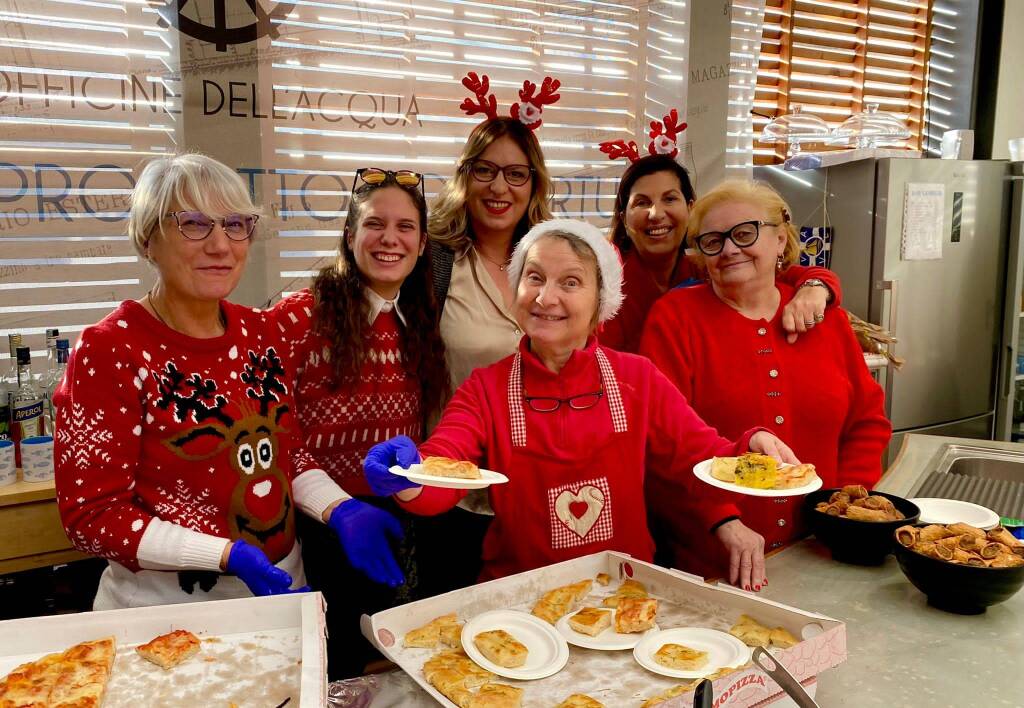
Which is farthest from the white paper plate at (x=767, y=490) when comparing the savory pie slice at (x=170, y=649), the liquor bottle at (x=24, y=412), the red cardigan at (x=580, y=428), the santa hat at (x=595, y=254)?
the liquor bottle at (x=24, y=412)

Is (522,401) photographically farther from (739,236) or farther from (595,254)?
(739,236)

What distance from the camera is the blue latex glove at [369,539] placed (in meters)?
1.72

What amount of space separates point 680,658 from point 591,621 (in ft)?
0.60

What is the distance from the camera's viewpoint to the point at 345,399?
2.14 metres

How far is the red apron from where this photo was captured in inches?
73.1

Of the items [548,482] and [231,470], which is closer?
[231,470]

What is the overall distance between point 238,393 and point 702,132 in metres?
3.88

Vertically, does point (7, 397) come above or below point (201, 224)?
below

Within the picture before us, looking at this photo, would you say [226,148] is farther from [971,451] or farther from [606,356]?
[971,451]

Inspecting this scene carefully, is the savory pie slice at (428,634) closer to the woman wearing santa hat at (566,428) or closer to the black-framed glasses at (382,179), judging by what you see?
the woman wearing santa hat at (566,428)

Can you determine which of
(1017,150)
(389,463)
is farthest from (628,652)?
(1017,150)

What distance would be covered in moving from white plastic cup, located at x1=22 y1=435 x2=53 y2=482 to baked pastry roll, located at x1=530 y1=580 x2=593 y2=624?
1987 mm

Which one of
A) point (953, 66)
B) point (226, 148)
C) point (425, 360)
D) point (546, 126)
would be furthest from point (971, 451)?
point (953, 66)

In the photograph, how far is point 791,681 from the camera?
978 mm
